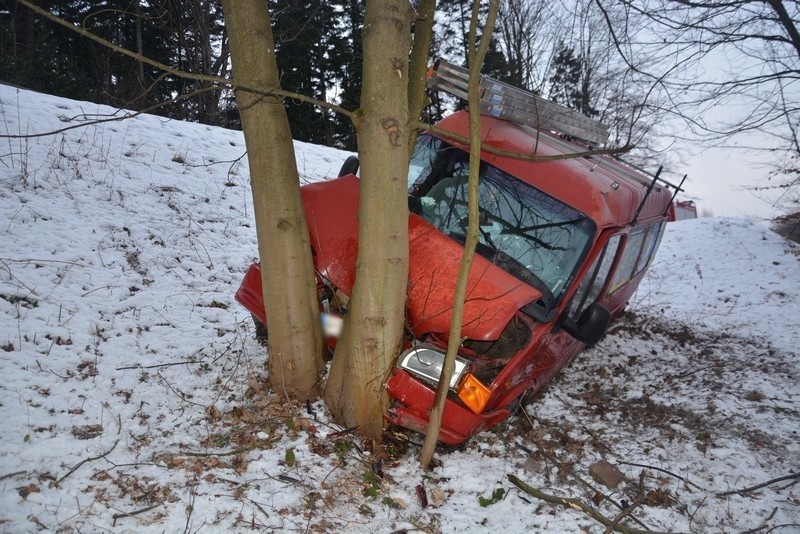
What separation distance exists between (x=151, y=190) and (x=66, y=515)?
5.47 m

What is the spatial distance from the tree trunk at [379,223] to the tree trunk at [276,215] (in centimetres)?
41

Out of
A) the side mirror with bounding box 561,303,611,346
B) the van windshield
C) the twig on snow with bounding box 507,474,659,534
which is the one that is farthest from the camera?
the van windshield

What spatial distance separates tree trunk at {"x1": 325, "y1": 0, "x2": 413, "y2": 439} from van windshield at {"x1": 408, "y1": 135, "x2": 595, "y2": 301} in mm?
938

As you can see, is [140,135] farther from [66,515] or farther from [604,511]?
[604,511]

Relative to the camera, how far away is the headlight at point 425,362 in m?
Answer: 3.46

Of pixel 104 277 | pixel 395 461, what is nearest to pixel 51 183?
pixel 104 277

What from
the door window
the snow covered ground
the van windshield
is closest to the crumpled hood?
the van windshield

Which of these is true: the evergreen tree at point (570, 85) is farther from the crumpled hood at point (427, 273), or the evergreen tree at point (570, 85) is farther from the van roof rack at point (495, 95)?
the crumpled hood at point (427, 273)

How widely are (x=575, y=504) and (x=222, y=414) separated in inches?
104

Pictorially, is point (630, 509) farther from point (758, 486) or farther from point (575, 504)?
point (758, 486)

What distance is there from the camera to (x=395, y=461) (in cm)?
359

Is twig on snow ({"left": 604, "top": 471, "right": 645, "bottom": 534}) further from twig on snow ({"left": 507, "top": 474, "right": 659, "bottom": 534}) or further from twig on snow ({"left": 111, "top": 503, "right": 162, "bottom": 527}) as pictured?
twig on snow ({"left": 111, "top": 503, "right": 162, "bottom": 527})

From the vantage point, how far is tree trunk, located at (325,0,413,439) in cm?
328

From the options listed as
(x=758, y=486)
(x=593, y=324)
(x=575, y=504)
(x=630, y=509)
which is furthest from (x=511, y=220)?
(x=758, y=486)
